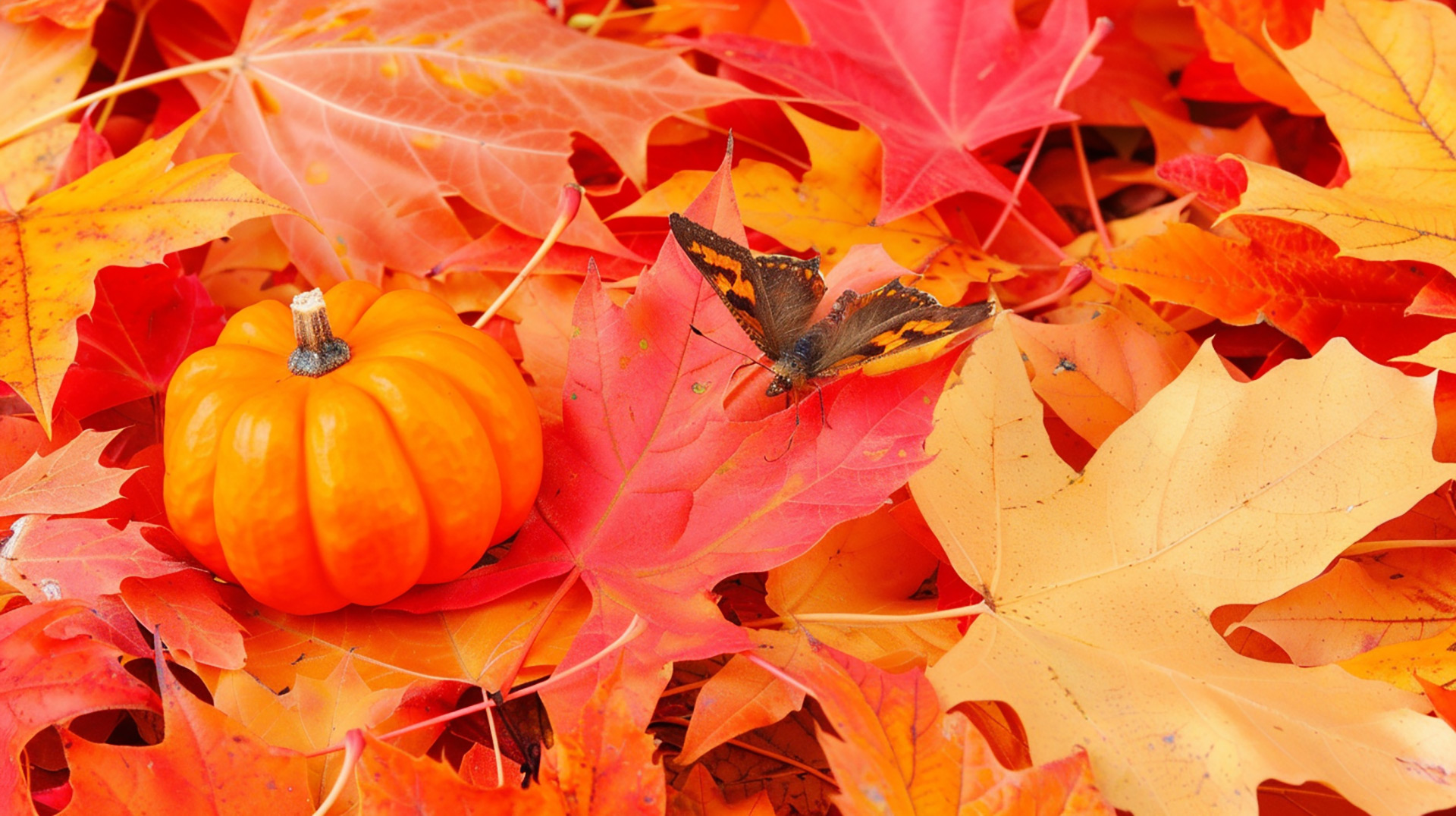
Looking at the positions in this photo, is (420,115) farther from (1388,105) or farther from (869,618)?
(1388,105)

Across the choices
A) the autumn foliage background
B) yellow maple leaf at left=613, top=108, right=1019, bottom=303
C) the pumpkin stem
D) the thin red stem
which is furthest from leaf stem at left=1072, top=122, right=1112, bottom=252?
the pumpkin stem

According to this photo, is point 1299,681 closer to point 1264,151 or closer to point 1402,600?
point 1402,600

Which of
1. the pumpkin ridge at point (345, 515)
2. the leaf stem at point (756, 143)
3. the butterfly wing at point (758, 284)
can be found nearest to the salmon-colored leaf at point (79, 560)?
the pumpkin ridge at point (345, 515)

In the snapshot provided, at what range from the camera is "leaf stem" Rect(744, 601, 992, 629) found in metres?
0.74

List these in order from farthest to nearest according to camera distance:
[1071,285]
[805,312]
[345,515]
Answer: [1071,285]
[805,312]
[345,515]

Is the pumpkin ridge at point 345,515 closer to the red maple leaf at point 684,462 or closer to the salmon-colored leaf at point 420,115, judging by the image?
the red maple leaf at point 684,462

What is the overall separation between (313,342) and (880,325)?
461 mm

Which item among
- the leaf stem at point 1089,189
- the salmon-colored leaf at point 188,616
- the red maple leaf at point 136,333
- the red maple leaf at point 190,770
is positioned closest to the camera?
the red maple leaf at point 190,770

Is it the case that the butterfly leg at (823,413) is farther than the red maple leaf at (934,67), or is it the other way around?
the red maple leaf at (934,67)

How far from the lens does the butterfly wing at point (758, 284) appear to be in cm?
76

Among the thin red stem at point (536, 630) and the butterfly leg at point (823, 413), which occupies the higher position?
the butterfly leg at point (823, 413)

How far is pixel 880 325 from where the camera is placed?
0.81 m

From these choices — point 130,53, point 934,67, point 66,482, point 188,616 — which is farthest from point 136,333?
point 934,67

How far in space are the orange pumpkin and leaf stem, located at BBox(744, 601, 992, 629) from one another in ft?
0.77
